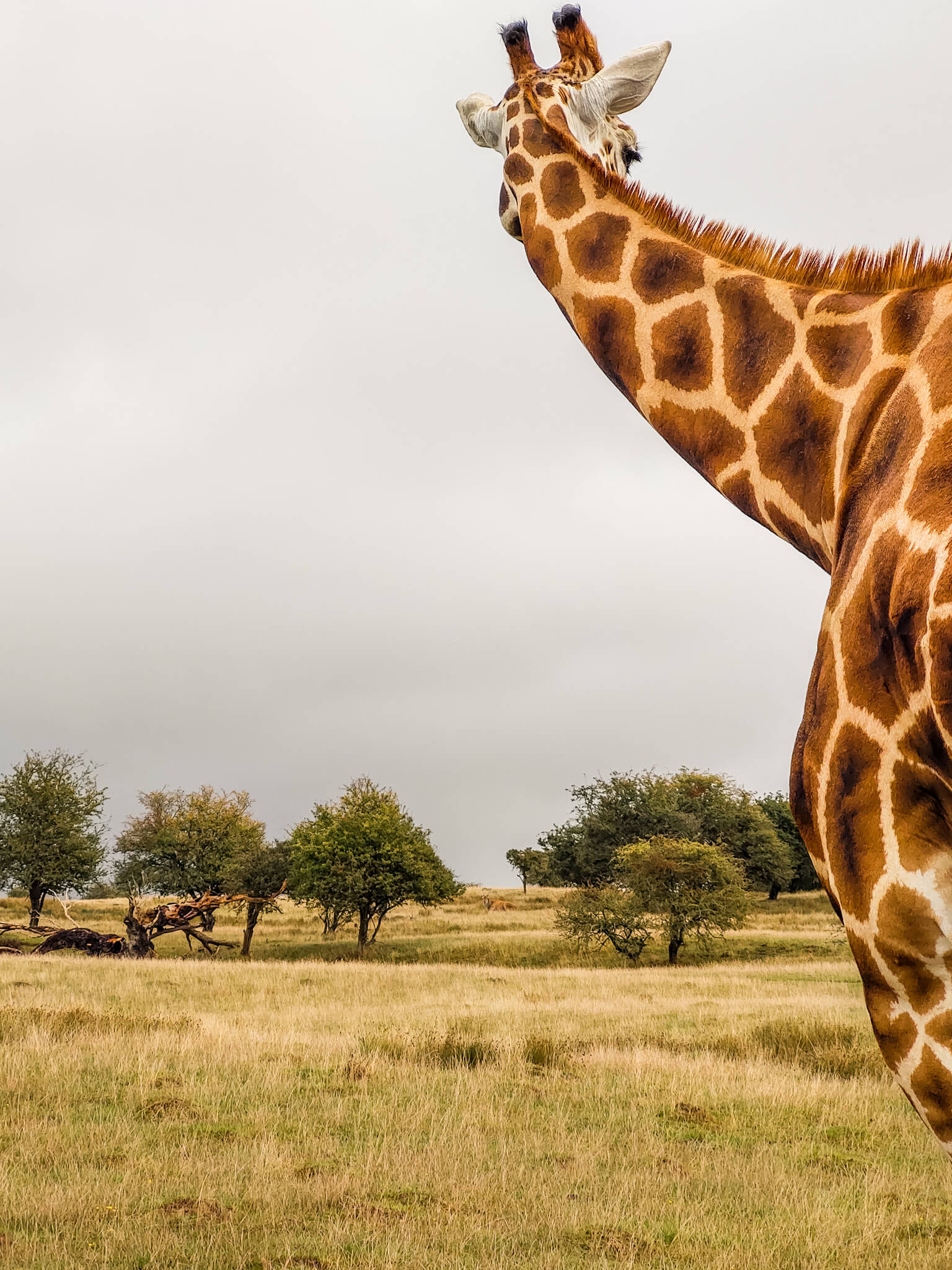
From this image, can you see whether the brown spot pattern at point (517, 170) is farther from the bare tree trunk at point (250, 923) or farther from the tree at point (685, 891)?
the bare tree trunk at point (250, 923)

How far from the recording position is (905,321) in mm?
2717

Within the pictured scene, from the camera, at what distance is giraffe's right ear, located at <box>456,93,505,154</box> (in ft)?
14.6

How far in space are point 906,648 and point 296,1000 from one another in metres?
18.2

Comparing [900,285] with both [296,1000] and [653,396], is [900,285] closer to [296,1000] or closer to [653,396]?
[653,396]

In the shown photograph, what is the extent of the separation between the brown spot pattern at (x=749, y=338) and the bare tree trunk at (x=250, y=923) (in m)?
32.9

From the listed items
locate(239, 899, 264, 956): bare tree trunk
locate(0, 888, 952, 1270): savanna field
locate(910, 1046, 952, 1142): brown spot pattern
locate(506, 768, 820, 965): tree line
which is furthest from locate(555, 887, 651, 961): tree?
locate(910, 1046, 952, 1142): brown spot pattern

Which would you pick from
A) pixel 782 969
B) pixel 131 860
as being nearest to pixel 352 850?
pixel 782 969

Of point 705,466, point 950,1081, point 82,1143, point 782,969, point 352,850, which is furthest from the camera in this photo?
point 352,850

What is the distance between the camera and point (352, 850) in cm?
3406

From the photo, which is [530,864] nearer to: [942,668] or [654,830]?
[654,830]

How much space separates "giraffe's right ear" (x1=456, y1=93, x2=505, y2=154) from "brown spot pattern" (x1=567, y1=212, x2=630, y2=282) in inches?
34.3

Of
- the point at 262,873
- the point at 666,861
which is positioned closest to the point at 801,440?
the point at 666,861

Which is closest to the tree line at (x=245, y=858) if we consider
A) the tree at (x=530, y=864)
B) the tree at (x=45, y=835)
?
the tree at (x=45, y=835)

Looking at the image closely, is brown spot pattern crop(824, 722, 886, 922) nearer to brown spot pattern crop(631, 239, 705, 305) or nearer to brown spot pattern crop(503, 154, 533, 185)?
brown spot pattern crop(631, 239, 705, 305)
